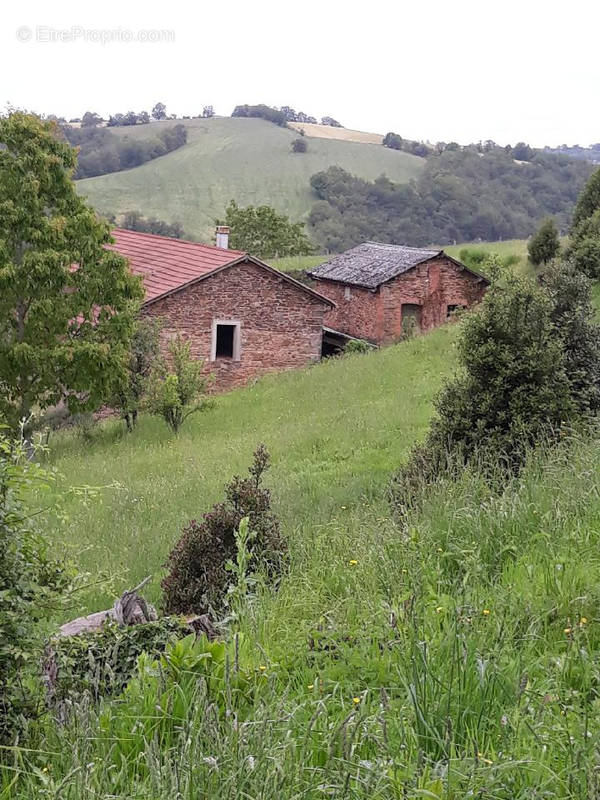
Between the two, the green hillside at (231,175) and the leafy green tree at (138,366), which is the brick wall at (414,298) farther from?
the green hillside at (231,175)

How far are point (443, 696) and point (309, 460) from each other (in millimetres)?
10177

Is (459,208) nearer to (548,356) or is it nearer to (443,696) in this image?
(548,356)

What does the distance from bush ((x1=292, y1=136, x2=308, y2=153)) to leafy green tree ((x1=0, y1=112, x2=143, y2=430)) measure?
93.5 metres

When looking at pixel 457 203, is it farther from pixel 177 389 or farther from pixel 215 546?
pixel 215 546

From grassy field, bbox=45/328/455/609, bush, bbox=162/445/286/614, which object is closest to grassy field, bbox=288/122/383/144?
grassy field, bbox=45/328/455/609

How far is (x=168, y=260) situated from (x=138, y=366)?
9089mm

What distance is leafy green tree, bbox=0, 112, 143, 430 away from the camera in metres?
15.1

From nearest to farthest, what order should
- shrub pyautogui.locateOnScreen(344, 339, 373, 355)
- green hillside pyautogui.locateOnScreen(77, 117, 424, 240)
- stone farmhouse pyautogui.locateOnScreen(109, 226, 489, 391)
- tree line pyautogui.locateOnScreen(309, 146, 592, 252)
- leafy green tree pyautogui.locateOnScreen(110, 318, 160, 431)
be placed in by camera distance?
leafy green tree pyautogui.locateOnScreen(110, 318, 160, 431) → stone farmhouse pyautogui.locateOnScreen(109, 226, 489, 391) → shrub pyautogui.locateOnScreen(344, 339, 373, 355) → tree line pyautogui.locateOnScreen(309, 146, 592, 252) → green hillside pyautogui.locateOnScreen(77, 117, 424, 240)

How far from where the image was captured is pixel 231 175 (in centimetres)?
10300

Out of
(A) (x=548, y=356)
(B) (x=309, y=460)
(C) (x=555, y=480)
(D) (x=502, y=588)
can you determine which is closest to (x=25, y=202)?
(B) (x=309, y=460)

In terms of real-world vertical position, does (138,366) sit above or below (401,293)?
below

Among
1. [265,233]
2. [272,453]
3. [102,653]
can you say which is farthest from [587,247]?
[265,233]

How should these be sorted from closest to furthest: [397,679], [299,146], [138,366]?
1. [397,679]
2. [138,366]
3. [299,146]

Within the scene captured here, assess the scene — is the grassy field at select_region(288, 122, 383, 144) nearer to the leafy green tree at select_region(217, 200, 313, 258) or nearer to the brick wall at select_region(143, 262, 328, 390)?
the leafy green tree at select_region(217, 200, 313, 258)
